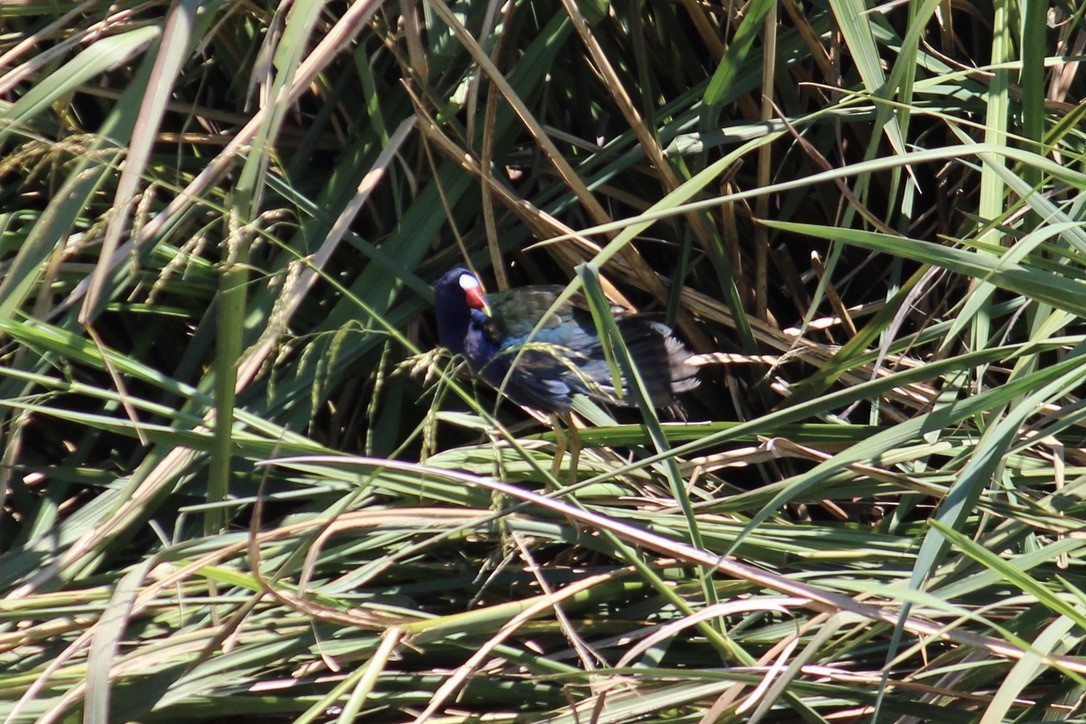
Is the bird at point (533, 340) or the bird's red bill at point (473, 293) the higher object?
the bird's red bill at point (473, 293)

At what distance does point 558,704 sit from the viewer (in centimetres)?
137

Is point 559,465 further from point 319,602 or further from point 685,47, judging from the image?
point 685,47

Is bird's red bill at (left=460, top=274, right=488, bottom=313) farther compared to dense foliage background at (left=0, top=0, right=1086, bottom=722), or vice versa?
bird's red bill at (left=460, top=274, right=488, bottom=313)

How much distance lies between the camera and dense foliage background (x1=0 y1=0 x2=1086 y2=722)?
1.18 m

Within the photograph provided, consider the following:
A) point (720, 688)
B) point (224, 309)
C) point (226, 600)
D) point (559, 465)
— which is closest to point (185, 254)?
point (224, 309)

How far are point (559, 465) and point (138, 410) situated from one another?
2.40ft

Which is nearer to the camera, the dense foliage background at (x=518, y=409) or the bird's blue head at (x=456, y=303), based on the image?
the dense foliage background at (x=518, y=409)

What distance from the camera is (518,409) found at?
220 cm

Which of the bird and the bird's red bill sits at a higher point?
the bird's red bill

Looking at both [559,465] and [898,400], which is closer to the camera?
[559,465]

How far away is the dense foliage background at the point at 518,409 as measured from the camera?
3.86ft

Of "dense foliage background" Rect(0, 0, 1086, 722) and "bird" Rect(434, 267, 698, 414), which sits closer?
"dense foliage background" Rect(0, 0, 1086, 722)

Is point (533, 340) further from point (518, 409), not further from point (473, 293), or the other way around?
point (518, 409)

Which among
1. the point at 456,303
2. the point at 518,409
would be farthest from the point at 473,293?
the point at 518,409
